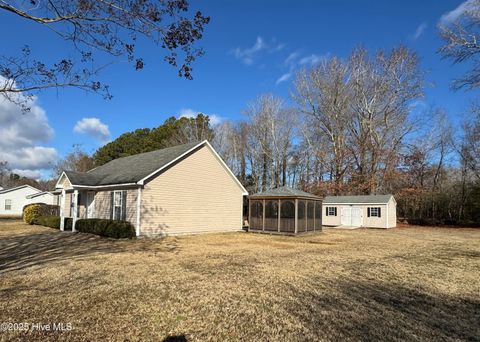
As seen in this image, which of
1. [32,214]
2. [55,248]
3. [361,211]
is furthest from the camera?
[361,211]

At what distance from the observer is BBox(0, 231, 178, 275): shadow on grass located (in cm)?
955

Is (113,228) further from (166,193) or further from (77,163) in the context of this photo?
(77,163)

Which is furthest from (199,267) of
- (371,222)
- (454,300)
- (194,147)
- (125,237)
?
(371,222)

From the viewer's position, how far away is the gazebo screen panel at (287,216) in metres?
19.5

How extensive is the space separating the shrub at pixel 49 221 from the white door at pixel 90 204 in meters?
1.79

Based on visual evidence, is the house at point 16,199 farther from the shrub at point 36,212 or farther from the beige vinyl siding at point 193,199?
the beige vinyl siding at point 193,199

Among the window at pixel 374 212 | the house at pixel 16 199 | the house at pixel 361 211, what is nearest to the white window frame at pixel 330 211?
the house at pixel 361 211

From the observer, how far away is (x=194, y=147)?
19250mm

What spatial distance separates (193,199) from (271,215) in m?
5.12

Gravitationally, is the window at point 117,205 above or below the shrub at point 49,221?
above

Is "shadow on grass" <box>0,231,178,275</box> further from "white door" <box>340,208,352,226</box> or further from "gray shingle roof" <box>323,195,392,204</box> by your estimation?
"gray shingle roof" <box>323,195,392,204</box>

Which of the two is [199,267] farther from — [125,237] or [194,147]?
[194,147]

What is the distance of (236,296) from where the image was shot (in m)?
6.32


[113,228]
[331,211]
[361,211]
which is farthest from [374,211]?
[113,228]
